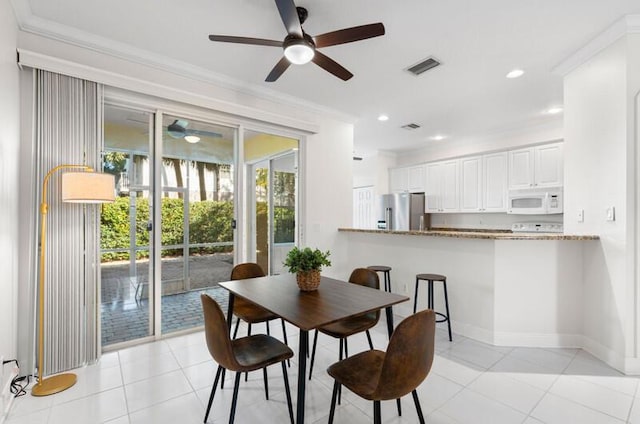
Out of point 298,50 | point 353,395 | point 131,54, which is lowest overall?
point 353,395

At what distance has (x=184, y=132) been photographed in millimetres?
3395

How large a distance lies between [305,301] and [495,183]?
16.4 ft

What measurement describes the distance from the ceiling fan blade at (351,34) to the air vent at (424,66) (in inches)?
50.3

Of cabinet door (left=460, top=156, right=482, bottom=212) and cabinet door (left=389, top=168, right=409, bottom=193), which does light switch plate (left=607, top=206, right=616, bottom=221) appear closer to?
cabinet door (left=460, top=156, right=482, bottom=212)

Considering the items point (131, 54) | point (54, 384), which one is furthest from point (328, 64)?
point (54, 384)

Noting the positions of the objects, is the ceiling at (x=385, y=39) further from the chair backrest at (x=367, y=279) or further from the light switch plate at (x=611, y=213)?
the chair backrest at (x=367, y=279)

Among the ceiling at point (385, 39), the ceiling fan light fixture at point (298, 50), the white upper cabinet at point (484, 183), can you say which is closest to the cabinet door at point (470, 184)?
the white upper cabinet at point (484, 183)

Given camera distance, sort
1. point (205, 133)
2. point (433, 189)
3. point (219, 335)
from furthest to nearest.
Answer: point (433, 189) < point (205, 133) < point (219, 335)

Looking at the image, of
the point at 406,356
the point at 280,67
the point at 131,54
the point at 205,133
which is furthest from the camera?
the point at 205,133

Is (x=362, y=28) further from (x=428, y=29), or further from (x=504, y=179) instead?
(x=504, y=179)

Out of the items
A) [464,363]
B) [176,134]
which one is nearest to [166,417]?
[464,363]

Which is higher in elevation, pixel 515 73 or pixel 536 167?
pixel 515 73

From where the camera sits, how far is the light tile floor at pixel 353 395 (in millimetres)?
1922

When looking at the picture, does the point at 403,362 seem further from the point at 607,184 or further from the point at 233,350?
the point at 607,184
